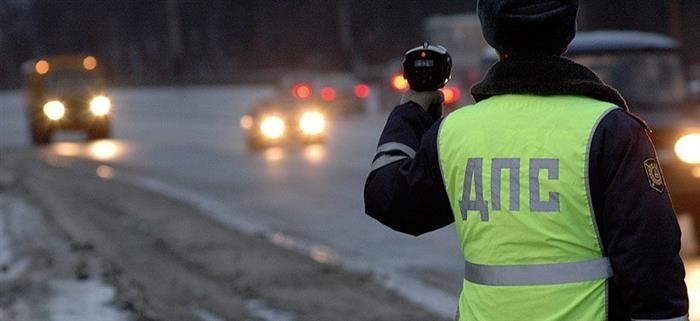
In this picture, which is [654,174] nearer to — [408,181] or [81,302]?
[408,181]

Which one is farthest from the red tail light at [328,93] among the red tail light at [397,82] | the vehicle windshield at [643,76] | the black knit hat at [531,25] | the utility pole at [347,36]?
the black knit hat at [531,25]

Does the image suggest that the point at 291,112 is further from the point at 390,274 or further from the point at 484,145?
the point at 484,145

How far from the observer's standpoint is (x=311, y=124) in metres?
28.3

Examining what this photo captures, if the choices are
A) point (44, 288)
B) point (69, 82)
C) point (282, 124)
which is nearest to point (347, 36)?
point (69, 82)

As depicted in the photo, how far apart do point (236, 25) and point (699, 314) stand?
77.3 m

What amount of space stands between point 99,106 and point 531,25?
33.4 m

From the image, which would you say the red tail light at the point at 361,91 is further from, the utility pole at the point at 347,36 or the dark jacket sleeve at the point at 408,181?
the dark jacket sleeve at the point at 408,181

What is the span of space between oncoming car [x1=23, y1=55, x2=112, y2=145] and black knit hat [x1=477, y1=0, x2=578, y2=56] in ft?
109

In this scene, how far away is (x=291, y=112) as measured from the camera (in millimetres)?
28359

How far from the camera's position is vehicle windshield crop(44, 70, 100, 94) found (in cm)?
3672

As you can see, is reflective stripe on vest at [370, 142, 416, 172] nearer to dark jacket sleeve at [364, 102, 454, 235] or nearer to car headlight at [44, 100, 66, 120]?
dark jacket sleeve at [364, 102, 454, 235]

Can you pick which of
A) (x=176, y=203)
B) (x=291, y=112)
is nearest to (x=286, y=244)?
(x=176, y=203)

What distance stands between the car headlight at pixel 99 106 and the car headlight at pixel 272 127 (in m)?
9.09

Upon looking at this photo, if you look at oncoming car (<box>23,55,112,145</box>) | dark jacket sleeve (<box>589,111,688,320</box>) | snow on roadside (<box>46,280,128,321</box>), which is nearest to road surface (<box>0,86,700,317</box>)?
oncoming car (<box>23,55,112,145</box>)
